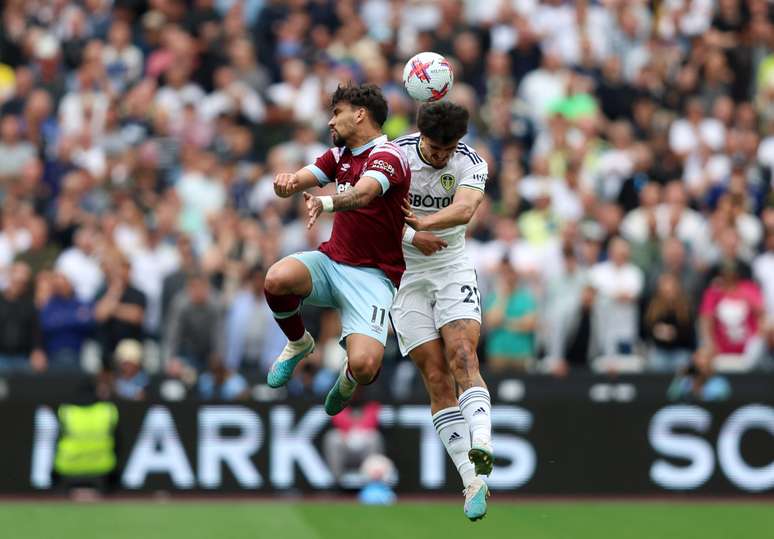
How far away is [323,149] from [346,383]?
29.8ft

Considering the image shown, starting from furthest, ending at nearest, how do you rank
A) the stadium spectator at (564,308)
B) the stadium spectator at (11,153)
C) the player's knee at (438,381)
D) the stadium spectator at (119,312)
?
the stadium spectator at (11,153)
the stadium spectator at (564,308)
the stadium spectator at (119,312)
the player's knee at (438,381)

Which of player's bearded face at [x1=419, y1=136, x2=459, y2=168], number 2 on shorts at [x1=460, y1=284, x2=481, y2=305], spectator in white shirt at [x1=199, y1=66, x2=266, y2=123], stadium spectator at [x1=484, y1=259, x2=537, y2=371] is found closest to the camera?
player's bearded face at [x1=419, y1=136, x2=459, y2=168]

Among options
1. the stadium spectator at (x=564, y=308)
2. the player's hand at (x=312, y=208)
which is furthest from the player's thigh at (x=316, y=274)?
the stadium spectator at (x=564, y=308)

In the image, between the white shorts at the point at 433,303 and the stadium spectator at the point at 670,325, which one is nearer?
the white shorts at the point at 433,303

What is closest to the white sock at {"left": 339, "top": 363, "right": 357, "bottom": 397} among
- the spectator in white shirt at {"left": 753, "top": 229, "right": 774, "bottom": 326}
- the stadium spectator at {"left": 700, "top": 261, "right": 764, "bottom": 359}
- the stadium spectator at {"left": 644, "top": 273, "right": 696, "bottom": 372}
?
the stadium spectator at {"left": 644, "top": 273, "right": 696, "bottom": 372}

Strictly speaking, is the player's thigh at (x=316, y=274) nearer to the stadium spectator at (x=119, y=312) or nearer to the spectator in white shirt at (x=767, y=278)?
the stadium spectator at (x=119, y=312)

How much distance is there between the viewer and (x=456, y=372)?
13.7 m

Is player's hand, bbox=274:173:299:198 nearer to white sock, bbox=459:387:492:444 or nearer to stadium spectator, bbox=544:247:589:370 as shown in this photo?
white sock, bbox=459:387:492:444

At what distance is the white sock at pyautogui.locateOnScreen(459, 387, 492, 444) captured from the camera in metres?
13.2

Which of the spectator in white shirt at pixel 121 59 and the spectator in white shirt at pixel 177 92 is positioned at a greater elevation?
the spectator in white shirt at pixel 121 59

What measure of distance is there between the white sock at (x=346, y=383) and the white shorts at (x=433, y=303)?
527mm

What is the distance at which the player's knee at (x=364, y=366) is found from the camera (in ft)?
43.8

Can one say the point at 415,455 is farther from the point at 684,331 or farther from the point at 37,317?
the point at 37,317

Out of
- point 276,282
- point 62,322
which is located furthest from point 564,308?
point 276,282
